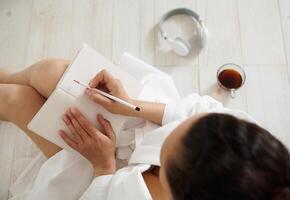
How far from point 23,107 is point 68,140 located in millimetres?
176

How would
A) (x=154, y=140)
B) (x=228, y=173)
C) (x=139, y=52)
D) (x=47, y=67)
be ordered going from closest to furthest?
(x=228, y=173) < (x=154, y=140) < (x=47, y=67) < (x=139, y=52)

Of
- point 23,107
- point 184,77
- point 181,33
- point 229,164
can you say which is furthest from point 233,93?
point 229,164

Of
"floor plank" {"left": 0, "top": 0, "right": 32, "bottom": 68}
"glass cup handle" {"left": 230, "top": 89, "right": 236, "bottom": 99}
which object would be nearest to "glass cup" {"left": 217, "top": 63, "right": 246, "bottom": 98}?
"glass cup handle" {"left": 230, "top": 89, "right": 236, "bottom": 99}

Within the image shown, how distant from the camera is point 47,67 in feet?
3.14

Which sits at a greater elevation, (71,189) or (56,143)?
(56,143)

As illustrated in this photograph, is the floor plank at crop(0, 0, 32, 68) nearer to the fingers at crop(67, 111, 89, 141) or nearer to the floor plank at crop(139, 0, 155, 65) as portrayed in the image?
the floor plank at crop(139, 0, 155, 65)

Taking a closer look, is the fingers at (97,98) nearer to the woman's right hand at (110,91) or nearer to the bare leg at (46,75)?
the woman's right hand at (110,91)

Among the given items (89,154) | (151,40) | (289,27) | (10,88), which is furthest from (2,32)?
(289,27)

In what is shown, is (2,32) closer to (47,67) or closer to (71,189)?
(47,67)

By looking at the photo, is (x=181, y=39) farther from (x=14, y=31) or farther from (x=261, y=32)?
(x=14, y=31)

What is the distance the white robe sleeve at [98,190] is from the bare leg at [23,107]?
170 millimetres

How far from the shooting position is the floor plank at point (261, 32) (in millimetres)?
1291

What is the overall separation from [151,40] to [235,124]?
2.78 ft

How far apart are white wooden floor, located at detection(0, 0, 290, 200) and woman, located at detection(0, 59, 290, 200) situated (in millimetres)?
245
